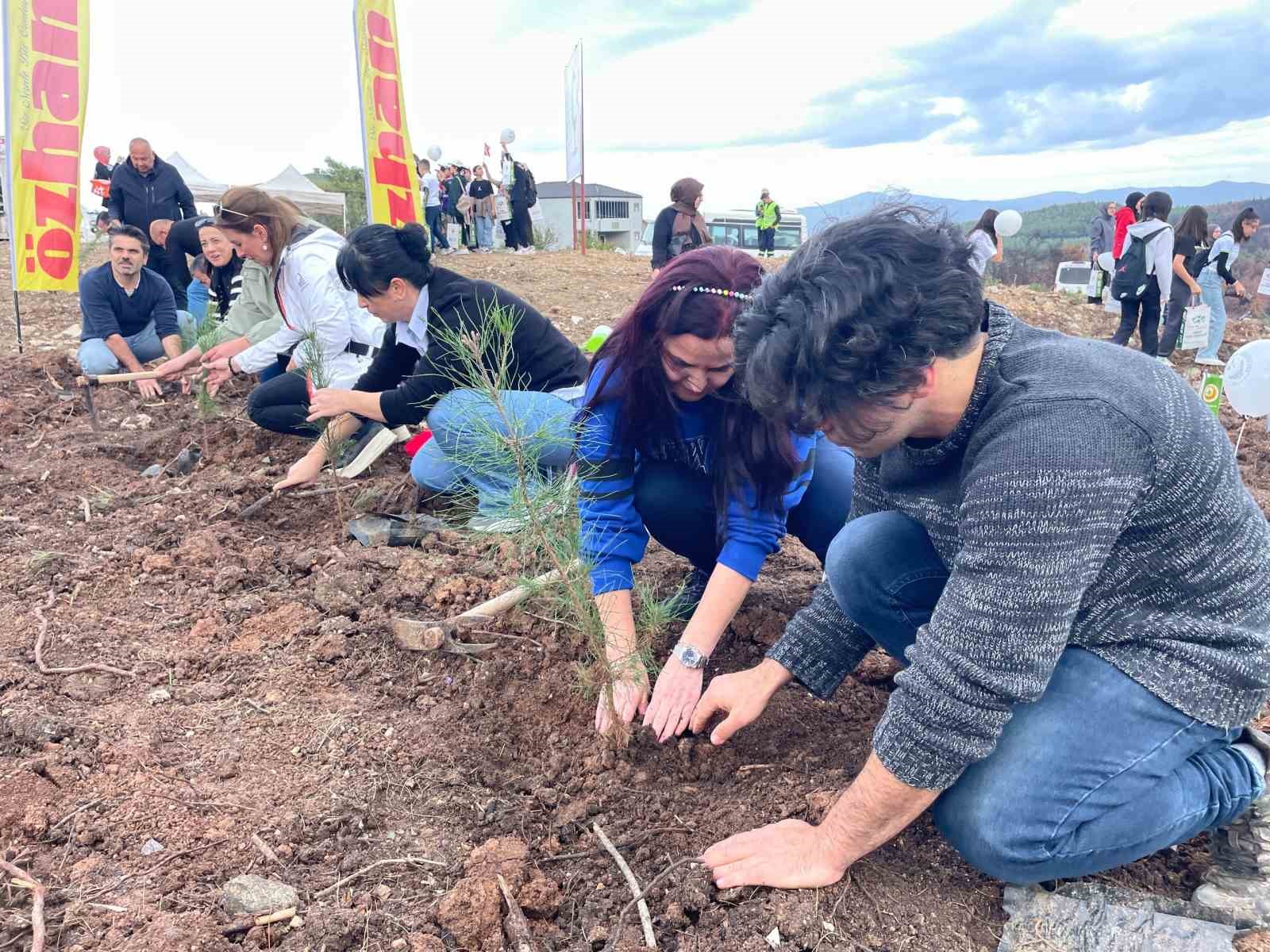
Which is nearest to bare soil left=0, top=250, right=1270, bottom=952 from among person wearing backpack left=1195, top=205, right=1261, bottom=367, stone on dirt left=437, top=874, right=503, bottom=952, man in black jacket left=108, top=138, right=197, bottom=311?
stone on dirt left=437, top=874, right=503, bottom=952

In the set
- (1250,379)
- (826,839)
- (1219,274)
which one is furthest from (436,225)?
(826,839)

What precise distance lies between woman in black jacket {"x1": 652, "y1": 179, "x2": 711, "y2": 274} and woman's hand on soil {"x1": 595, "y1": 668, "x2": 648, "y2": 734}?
19.5ft

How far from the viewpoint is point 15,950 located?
58.3 inches

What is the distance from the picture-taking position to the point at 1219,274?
789 centimetres

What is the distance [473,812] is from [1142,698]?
4.18 feet

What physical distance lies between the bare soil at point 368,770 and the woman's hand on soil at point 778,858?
0.03 m

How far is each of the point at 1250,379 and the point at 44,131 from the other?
7.73 metres

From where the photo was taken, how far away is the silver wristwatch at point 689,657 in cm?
192

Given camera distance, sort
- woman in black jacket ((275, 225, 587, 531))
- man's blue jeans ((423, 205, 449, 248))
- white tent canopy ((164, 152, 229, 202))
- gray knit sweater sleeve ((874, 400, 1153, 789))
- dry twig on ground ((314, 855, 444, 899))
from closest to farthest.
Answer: gray knit sweater sleeve ((874, 400, 1153, 789)) → dry twig on ground ((314, 855, 444, 899)) → woman in black jacket ((275, 225, 587, 531)) → man's blue jeans ((423, 205, 449, 248)) → white tent canopy ((164, 152, 229, 202))

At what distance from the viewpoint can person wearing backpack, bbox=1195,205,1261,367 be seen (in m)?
7.75

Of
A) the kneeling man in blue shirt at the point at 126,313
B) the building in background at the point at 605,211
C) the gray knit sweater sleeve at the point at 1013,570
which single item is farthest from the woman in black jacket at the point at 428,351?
the building in background at the point at 605,211

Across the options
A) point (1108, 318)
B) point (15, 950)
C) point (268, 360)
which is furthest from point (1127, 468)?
point (1108, 318)

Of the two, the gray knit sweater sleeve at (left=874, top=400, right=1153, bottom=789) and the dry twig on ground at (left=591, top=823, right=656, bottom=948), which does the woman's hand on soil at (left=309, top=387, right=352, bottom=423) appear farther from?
the gray knit sweater sleeve at (left=874, top=400, right=1153, bottom=789)

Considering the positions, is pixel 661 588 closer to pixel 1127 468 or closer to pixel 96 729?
pixel 96 729
